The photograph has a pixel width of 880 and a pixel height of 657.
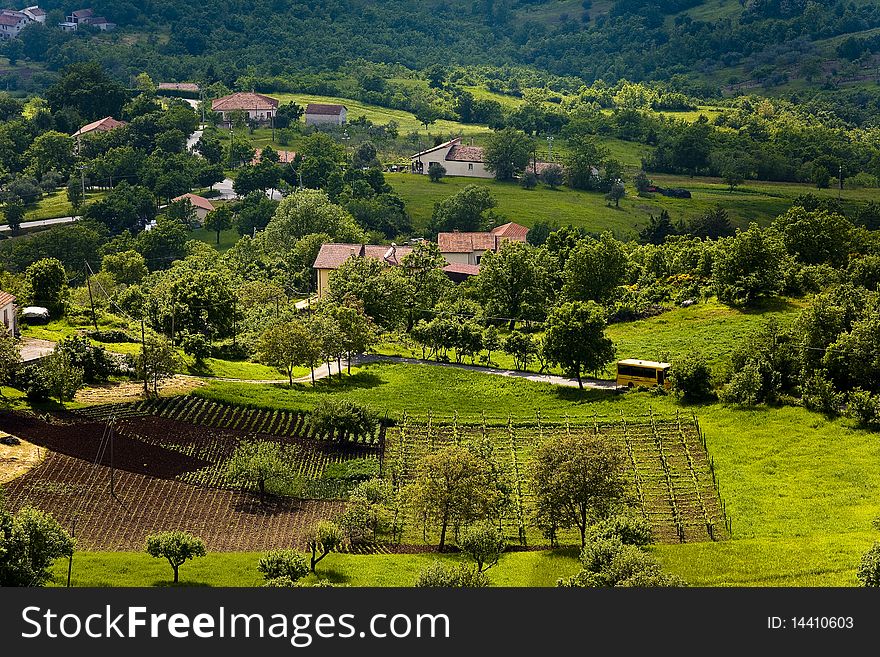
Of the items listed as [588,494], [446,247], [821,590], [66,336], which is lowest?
[446,247]

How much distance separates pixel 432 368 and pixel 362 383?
16.6ft

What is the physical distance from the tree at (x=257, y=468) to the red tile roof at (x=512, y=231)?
2783 inches

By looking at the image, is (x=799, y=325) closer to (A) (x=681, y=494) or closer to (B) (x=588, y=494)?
(A) (x=681, y=494)

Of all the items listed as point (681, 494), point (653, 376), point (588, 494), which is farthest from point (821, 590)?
point (653, 376)

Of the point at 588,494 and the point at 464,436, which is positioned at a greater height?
the point at 588,494

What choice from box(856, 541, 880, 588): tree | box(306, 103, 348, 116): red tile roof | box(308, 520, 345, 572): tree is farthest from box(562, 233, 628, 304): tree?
box(306, 103, 348, 116): red tile roof

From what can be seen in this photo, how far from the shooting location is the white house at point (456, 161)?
536 feet

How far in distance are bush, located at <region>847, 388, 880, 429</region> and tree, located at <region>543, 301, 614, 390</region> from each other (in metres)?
15.3

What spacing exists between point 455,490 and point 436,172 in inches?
4296

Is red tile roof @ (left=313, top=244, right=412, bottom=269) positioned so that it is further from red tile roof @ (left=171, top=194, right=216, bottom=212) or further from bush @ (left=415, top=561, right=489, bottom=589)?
bush @ (left=415, top=561, right=489, bottom=589)

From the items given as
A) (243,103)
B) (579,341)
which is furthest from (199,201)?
(579,341)

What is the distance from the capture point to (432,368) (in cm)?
8100

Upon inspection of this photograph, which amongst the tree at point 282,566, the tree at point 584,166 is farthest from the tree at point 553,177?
the tree at point 282,566

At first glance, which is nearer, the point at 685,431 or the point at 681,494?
the point at 681,494
